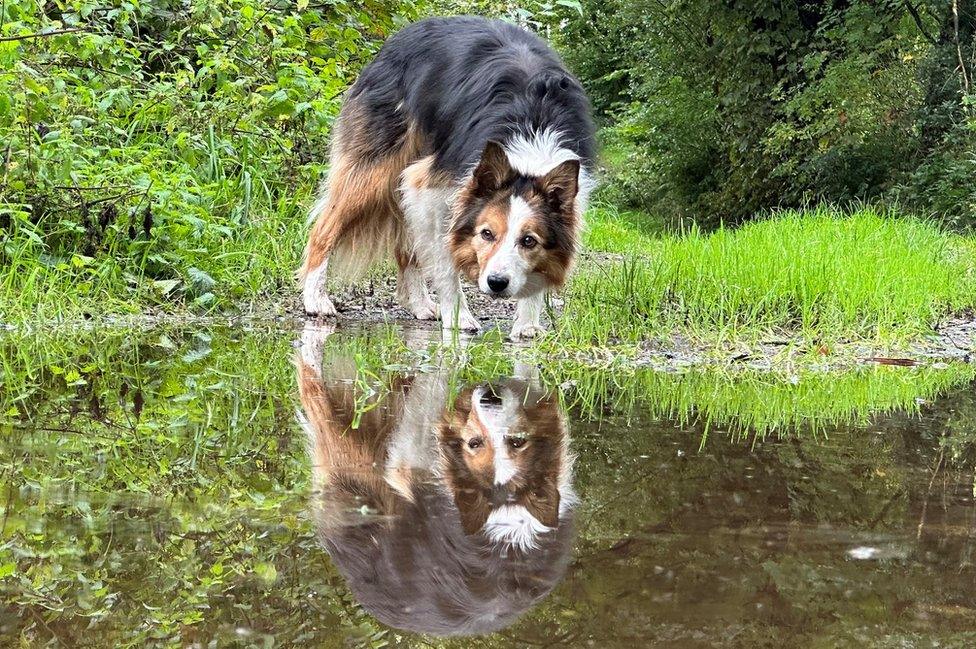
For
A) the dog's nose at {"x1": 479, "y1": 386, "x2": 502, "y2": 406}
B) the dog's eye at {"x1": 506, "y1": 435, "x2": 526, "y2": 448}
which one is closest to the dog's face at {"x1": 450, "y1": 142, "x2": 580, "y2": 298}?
the dog's nose at {"x1": 479, "y1": 386, "x2": 502, "y2": 406}

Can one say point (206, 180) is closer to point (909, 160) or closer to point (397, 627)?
point (397, 627)

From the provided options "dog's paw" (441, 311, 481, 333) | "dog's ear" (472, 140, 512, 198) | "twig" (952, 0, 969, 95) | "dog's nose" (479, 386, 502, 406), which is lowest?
"dog's paw" (441, 311, 481, 333)

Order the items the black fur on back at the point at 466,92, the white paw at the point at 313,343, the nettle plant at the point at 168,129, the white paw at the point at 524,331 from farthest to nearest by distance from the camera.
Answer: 1. the nettle plant at the point at 168,129
2. the white paw at the point at 524,331
3. the black fur on back at the point at 466,92
4. the white paw at the point at 313,343

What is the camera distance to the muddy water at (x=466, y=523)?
188cm

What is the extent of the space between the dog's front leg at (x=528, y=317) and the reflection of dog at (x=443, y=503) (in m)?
2.26

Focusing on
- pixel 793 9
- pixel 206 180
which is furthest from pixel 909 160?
pixel 206 180

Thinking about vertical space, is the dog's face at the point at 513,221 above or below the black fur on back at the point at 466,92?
below

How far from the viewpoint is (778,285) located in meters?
6.47

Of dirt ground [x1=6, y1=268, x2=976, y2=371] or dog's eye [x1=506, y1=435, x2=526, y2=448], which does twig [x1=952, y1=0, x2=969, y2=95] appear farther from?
Result: dog's eye [x1=506, y1=435, x2=526, y2=448]

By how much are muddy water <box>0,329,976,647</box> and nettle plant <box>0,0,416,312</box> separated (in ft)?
9.89

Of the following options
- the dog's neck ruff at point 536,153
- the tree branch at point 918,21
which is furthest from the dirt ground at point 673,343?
the tree branch at point 918,21

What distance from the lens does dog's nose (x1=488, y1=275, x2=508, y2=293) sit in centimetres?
599

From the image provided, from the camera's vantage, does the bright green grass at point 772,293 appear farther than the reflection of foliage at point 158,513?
Yes

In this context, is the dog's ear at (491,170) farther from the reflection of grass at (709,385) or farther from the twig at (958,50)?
the twig at (958,50)
